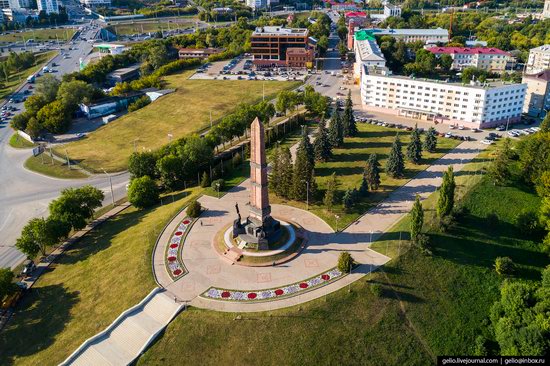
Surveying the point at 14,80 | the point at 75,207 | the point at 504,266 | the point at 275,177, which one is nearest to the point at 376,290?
the point at 504,266

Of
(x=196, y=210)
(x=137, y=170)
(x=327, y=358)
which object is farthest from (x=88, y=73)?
(x=327, y=358)

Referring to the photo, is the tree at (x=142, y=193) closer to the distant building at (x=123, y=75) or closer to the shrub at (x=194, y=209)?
the shrub at (x=194, y=209)

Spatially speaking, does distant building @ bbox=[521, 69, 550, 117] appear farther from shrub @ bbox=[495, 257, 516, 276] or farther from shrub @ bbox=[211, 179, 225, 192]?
shrub @ bbox=[211, 179, 225, 192]

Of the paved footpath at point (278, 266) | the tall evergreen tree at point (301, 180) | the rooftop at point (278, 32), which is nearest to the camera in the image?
the paved footpath at point (278, 266)

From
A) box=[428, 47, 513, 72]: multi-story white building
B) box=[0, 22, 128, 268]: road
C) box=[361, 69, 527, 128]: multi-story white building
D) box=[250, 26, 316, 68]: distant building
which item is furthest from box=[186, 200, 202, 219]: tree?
box=[428, 47, 513, 72]: multi-story white building

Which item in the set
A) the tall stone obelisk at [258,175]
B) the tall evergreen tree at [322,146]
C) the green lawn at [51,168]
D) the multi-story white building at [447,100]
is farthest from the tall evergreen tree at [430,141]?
the green lawn at [51,168]

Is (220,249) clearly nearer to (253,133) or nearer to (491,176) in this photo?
(253,133)

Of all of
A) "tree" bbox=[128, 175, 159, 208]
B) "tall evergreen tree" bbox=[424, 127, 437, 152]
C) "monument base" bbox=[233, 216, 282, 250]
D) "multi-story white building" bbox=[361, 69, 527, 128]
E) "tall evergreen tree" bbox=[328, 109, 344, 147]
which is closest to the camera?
"monument base" bbox=[233, 216, 282, 250]
